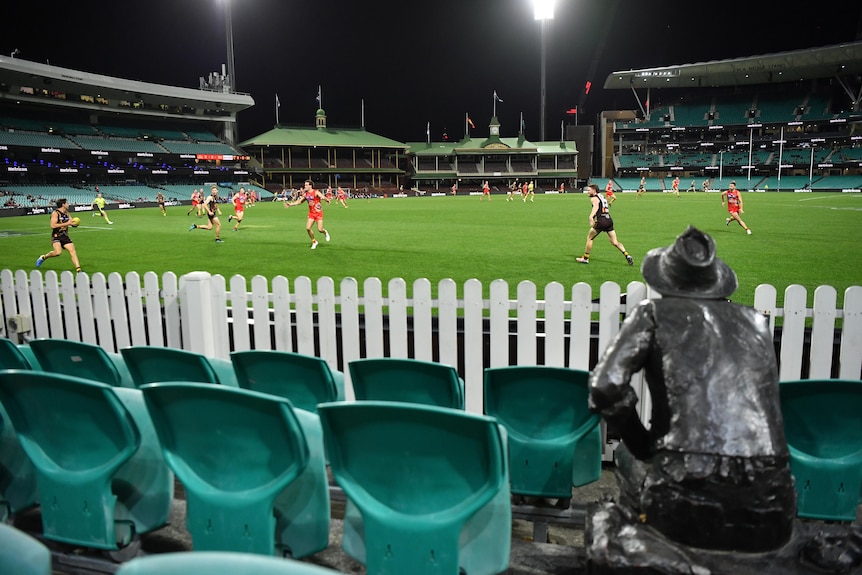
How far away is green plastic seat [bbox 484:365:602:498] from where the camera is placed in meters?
3.06

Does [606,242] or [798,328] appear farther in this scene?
[606,242]

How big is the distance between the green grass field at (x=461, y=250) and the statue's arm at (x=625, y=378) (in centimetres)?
757

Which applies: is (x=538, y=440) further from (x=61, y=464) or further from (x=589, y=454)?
(x=61, y=464)

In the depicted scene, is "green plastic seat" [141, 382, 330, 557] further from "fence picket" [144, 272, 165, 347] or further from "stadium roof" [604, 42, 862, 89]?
"stadium roof" [604, 42, 862, 89]

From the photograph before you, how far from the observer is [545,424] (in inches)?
127

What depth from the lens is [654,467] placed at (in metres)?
2.09

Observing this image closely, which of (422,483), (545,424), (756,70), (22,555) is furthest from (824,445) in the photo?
(756,70)

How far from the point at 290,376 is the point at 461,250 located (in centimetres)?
1251

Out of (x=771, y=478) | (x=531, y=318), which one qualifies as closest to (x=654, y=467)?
(x=771, y=478)

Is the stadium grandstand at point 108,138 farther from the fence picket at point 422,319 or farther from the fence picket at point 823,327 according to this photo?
the fence picket at point 823,327

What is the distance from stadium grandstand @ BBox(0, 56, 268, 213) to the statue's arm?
1982 inches

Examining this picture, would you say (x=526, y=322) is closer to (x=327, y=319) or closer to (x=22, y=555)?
(x=327, y=319)

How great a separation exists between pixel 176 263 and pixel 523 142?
88108mm

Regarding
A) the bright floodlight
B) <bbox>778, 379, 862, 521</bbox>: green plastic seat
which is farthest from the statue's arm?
the bright floodlight
